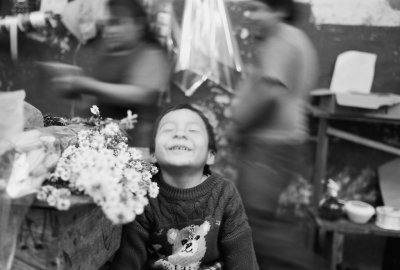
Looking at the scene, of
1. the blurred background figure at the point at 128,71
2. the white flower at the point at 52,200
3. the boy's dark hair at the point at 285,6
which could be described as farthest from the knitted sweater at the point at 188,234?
the boy's dark hair at the point at 285,6

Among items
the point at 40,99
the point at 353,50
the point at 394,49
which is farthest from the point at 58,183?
the point at 394,49

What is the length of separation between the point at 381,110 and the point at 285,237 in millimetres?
1200

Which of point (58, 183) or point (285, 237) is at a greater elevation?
point (58, 183)

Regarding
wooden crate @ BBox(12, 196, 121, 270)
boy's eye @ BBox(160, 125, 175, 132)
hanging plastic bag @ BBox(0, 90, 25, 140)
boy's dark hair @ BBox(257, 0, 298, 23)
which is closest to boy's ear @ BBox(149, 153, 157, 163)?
boy's eye @ BBox(160, 125, 175, 132)

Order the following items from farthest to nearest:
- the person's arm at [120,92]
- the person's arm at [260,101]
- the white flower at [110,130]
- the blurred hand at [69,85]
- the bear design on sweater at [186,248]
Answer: the blurred hand at [69,85] < the person's arm at [120,92] < the person's arm at [260,101] < the bear design on sweater at [186,248] < the white flower at [110,130]

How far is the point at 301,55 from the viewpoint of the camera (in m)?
2.39

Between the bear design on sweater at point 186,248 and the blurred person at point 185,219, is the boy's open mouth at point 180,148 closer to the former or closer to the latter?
the blurred person at point 185,219

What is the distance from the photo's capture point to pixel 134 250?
5.74ft

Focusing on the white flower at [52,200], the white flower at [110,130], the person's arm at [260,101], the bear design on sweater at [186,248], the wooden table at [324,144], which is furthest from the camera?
the wooden table at [324,144]

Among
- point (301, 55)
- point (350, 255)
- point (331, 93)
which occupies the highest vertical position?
point (301, 55)

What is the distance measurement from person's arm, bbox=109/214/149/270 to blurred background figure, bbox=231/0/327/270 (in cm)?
93

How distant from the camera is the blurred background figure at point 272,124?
2375 millimetres

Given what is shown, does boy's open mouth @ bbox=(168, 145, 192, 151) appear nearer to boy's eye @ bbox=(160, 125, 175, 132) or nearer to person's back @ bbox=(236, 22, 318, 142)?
boy's eye @ bbox=(160, 125, 175, 132)

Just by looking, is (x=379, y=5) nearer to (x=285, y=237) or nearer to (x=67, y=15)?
(x=285, y=237)
